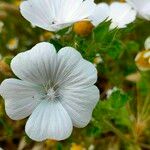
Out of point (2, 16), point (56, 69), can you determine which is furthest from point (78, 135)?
point (56, 69)

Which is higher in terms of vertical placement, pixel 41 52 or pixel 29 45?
pixel 41 52

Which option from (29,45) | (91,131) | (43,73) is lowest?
(29,45)

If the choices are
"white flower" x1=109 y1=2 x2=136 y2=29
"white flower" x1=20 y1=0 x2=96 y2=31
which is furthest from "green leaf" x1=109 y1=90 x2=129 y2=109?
"white flower" x1=20 y1=0 x2=96 y2=31

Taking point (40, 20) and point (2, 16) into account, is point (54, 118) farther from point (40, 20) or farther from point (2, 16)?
point (2, 16)

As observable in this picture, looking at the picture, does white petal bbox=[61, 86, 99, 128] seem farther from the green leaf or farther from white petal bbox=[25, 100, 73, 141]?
the green leaf

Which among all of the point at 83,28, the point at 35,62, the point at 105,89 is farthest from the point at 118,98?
the point at 105,89

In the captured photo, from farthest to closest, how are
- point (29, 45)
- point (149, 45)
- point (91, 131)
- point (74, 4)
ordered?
point (29, 45) → point (149, 45) → point (91, 131) → point (74, 4)

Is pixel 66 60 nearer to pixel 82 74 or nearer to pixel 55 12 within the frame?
pixel 82 74

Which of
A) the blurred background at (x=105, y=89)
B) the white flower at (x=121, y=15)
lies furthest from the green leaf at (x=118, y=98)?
the white flower at (x=121, y=15)
